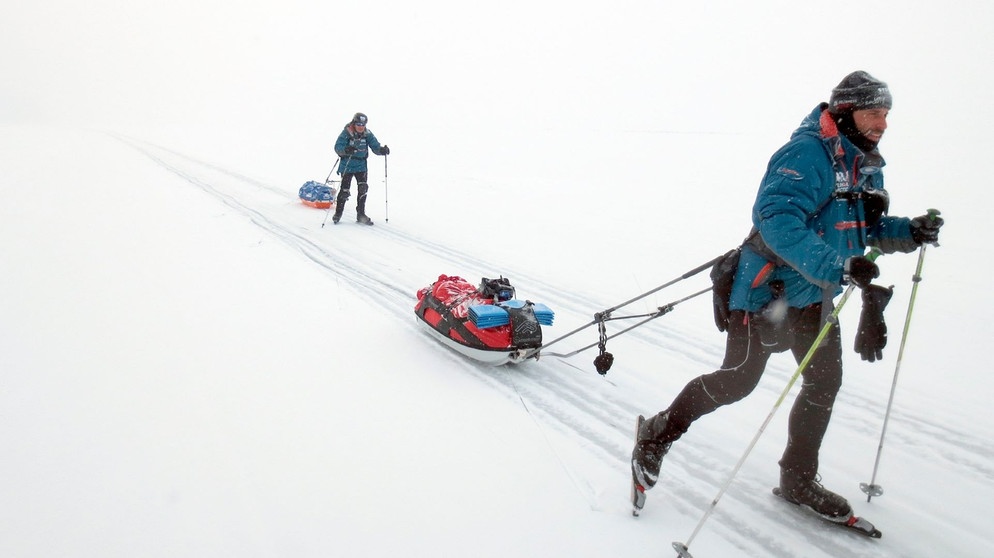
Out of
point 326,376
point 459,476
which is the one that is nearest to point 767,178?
point 459,476

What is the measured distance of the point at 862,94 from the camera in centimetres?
208

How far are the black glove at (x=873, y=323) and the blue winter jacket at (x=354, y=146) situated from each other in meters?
7.96

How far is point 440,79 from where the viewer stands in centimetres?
4588

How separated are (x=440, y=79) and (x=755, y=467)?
4717cm

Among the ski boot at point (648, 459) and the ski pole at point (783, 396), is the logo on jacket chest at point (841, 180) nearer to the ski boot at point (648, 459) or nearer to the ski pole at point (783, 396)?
the ski pole at point (783, 396)

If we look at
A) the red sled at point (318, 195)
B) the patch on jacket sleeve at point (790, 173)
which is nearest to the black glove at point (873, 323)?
the patch on jacket sleeve at point (790, 173)

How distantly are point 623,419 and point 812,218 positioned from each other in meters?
1.83

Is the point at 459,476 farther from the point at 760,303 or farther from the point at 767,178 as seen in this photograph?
the point at 767,178

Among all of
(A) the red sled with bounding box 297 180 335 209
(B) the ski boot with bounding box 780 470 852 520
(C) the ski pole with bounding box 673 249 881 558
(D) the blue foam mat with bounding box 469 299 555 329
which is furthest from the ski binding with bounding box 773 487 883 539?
(A) the red sled with bounding box 297 180 335 209

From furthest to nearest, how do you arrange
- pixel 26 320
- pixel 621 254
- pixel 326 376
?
pixel 621 254
pixel 26 320
pixel 326 376

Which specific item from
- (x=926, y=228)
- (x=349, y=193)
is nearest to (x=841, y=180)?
(x=926, y=228)

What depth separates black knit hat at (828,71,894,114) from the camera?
207 centimetres

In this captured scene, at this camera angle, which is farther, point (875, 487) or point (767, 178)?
point (875, 487)

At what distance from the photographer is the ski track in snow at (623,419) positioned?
2.64 metres
